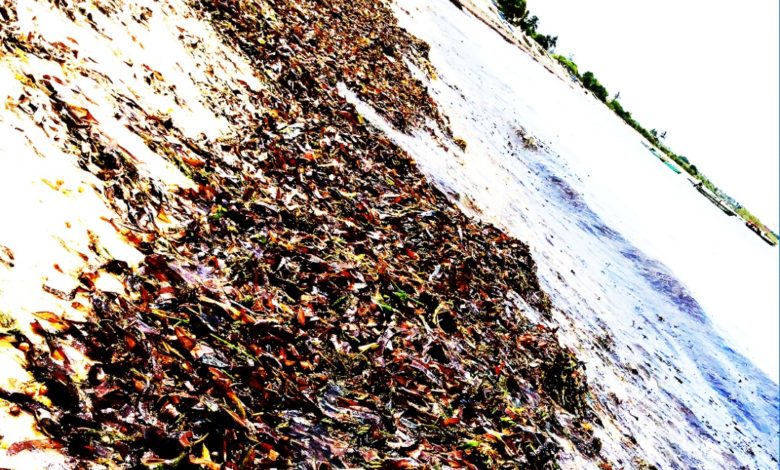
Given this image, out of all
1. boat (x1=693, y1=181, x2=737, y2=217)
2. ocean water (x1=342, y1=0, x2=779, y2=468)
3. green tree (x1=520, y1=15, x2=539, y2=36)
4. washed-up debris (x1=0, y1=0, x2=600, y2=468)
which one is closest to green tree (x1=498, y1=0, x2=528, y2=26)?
green tree (x1=520, y1=15, x2=539, y2=36)

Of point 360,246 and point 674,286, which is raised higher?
point 674,286

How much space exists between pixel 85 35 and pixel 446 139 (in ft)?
21.8

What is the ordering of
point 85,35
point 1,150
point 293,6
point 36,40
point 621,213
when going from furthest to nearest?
point 621,213 < point 293,6 < point 85,35 < point 36,40 < point 1,150

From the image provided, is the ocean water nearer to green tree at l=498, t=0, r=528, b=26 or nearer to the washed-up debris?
the washed-up debris

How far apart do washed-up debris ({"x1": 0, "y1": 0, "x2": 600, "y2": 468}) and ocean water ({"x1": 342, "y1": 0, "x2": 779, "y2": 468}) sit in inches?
42.9

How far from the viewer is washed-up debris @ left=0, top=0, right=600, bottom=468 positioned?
244 cm

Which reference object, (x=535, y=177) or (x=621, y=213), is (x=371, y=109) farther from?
(x=621, y=213)

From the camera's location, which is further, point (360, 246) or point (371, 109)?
point (371, 109)

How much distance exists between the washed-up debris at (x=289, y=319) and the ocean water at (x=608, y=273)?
109cm


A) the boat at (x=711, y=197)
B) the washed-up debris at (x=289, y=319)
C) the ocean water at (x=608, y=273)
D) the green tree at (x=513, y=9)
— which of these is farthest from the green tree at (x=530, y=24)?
the washed-up debris at (x=289, y=319)

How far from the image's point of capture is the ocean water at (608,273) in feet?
24.6

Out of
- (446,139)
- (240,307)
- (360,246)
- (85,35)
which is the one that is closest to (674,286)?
(446,139)

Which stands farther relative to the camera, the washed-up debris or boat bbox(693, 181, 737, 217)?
boat bbox(693, 181, 737, 217)

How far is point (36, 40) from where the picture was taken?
374cm
